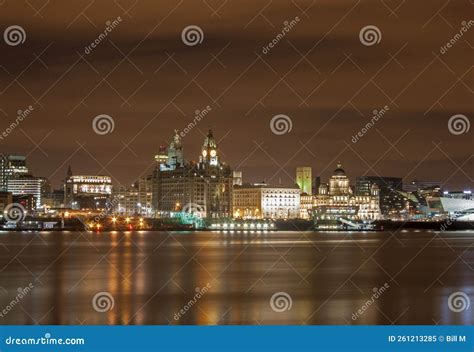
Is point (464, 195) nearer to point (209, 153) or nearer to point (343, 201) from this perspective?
point (343, 201)

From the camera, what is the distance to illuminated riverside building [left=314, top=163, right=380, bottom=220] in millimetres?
130000

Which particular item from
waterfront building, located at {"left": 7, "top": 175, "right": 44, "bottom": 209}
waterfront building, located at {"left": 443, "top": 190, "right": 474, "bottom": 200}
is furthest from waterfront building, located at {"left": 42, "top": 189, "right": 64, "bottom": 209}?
waterfront building, located at {"left": 443, "top": 190, "right": 474, "bottom": 200}

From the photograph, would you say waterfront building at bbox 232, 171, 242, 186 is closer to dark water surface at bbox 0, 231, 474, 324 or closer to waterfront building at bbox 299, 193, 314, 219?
waterfront building at bbox 299, 193, 314, 219

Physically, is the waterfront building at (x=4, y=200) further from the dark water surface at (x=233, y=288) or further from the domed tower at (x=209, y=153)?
the dark water surface at (x=233, y=288)

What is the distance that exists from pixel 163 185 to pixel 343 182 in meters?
34.1

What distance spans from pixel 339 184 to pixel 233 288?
399 feet

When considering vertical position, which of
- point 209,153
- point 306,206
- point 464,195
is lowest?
point 306,206

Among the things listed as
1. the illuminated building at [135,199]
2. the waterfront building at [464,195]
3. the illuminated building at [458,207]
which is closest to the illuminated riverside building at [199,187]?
the illuminated building at [135,199]

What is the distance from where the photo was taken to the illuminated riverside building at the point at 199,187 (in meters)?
120

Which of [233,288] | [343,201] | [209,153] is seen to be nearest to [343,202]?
[343,201]

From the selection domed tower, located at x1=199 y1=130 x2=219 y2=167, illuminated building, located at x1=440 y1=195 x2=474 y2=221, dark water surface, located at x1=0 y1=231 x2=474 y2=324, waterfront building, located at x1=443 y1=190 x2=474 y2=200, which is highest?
domed tower, located at x1=199 y1=130 x2=219 y2=167

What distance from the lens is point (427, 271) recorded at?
32812 mm

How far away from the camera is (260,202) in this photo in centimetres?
12438

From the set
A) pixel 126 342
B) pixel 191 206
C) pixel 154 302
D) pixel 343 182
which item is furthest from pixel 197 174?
pixel 126 342
